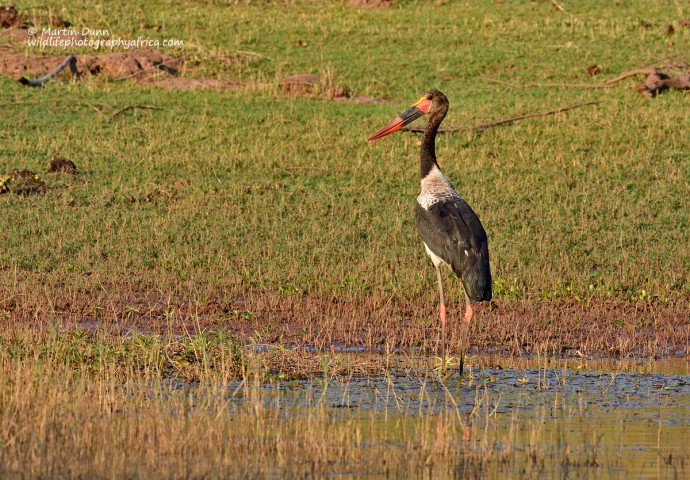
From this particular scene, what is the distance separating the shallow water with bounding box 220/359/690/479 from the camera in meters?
6.13

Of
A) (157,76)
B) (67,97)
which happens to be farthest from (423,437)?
(157,76)

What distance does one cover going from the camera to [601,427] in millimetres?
6922

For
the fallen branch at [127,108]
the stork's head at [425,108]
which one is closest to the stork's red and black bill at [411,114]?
the stork's head at [425,108]

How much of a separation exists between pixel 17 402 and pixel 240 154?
10.6 metres

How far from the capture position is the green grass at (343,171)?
1194cm

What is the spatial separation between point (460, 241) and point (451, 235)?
4.6 inches

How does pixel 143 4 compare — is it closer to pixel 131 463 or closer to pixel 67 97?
pixel 67 97

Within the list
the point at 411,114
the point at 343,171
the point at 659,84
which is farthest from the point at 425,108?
the point at 659,84

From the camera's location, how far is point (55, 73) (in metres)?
20.9

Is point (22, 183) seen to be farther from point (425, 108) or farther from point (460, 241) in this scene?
point (460, 241)

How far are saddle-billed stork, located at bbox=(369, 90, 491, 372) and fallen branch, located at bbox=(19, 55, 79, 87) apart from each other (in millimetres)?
11620

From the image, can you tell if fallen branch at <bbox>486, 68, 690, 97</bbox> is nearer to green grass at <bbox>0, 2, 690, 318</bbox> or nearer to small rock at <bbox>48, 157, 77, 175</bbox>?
green grass at <bbox>0, 2, 690, 318</bbox>

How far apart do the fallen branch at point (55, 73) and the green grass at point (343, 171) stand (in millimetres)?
265

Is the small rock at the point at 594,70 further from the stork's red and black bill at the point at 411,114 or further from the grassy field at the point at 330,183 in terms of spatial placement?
the stork's red and black bill at the point at 411,114
